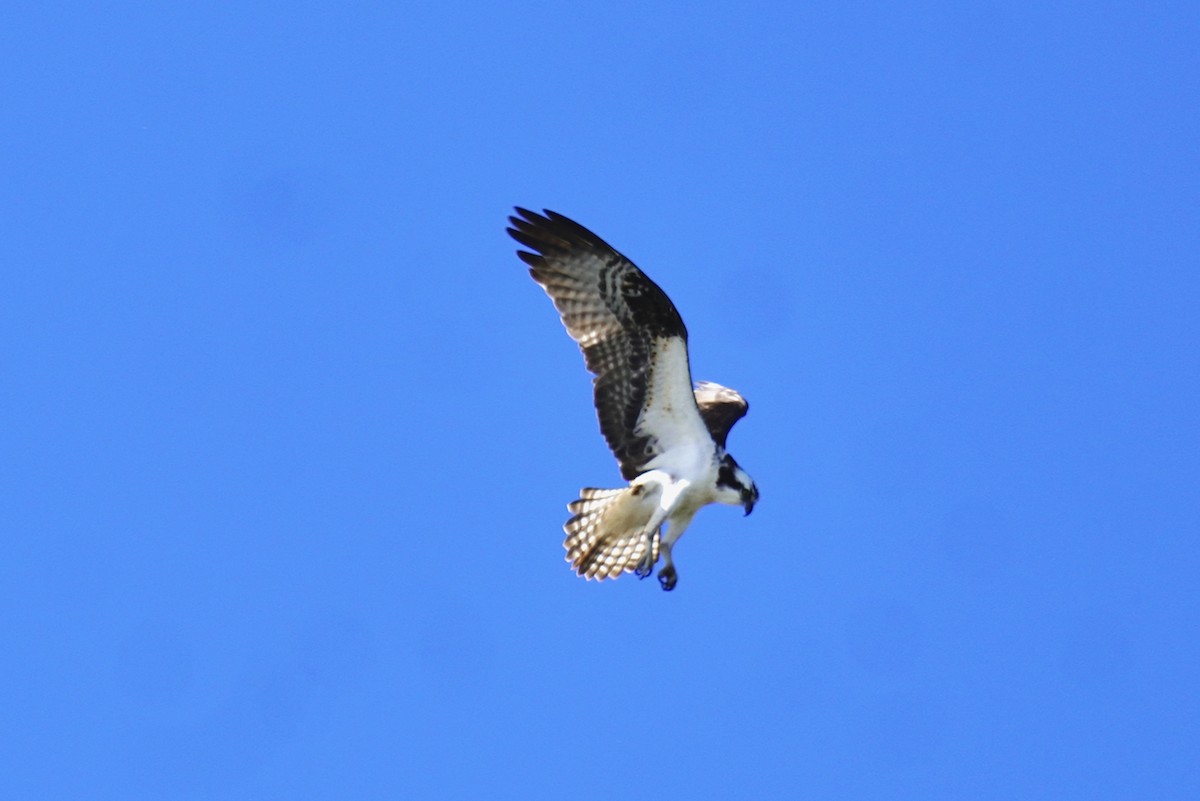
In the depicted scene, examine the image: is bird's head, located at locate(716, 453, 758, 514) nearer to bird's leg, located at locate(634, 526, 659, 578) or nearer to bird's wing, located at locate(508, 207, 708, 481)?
bird's wing, located at locate(508, 207, 708, 481)

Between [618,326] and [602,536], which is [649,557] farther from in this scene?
[618,326]

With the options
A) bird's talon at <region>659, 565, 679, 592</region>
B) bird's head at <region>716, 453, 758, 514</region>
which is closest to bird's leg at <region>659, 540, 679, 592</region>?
bird's talon at <region>659, 565, 679, 592</region>

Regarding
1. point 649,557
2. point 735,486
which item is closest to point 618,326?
point 735,486

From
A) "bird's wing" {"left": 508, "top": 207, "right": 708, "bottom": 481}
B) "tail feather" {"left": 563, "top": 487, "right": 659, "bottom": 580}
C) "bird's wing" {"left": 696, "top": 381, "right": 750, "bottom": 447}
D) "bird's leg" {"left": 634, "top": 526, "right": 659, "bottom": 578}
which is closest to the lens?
"bird's wing" {"left": 508, "top": 207, "right": 708, "bottom": 481}

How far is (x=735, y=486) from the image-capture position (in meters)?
15.9

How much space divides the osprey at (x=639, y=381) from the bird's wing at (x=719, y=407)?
659 millimetres

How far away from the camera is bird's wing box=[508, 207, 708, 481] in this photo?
15.6 meters

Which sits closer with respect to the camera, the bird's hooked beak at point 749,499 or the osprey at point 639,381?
the osprey at point 639,381

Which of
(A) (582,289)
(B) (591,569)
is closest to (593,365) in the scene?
(A) (582,289)

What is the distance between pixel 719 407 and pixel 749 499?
5.38 feet

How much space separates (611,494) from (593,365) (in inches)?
43.1

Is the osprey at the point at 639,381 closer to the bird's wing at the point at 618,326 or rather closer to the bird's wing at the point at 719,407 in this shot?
the bird's wing at the point at 618,326

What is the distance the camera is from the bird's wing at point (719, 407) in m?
17.0

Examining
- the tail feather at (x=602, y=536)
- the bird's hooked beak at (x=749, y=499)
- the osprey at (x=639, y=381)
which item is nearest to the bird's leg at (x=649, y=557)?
the osprey at (x=639, y=381)
